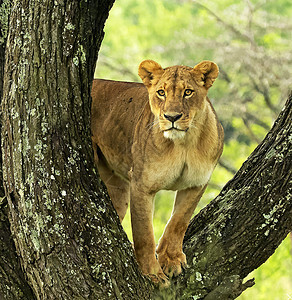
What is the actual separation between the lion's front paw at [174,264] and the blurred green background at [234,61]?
1097cm

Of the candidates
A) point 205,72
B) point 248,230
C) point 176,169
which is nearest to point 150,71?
point 205,72

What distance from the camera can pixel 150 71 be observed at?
15.4 feet

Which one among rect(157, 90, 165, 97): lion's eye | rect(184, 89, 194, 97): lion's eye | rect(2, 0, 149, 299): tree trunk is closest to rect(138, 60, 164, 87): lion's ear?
rect(157, 90, 165, 97): lion's eye

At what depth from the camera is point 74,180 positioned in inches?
154

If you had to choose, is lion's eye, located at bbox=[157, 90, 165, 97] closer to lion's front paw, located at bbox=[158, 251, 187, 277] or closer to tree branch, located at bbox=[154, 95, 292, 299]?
tree branch, located at bbox=[154, 95, 292, 299]

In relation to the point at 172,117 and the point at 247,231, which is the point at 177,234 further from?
the point at 172,117

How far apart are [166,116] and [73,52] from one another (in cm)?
76

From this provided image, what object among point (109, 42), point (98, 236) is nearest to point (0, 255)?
point (98, 236)

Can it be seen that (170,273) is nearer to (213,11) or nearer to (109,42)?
(213,11)

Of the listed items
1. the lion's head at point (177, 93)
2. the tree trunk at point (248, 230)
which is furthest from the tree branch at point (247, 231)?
the lion's head at point (177, 93)

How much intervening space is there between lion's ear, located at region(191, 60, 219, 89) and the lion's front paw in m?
1.24

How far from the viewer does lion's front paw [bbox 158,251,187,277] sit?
14.9ft

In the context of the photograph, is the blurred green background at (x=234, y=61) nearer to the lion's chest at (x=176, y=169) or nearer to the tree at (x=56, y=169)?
the lion's chest at (x=176, y=169)

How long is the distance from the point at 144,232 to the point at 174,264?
31 cm
